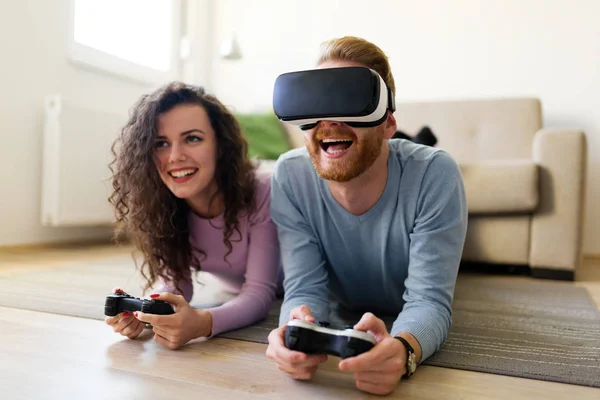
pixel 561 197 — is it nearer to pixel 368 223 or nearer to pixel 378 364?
pixel 368 223

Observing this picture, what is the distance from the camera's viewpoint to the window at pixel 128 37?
2.92m

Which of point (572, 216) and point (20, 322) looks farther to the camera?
point (572, 216)

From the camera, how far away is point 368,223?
111 cm

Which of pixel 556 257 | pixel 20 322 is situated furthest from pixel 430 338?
pixel 556 257

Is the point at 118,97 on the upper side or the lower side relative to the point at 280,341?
upper

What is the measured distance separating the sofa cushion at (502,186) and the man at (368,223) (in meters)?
1.00

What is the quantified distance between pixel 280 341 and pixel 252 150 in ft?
6.65

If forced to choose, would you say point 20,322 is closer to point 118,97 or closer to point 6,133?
point 6,133

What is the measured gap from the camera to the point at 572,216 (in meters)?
2.06

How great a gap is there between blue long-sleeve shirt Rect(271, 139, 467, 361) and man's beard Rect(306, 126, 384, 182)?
0.39 ft

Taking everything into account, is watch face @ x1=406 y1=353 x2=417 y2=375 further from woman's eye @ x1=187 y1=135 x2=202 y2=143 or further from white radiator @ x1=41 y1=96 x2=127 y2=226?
white radiator @ x1=41 y1=96 x2=127 y2=226

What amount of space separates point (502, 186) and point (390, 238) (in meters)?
1.14

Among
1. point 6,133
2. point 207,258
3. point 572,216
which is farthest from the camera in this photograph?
point 6,133

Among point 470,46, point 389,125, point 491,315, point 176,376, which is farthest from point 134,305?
point 470,46
